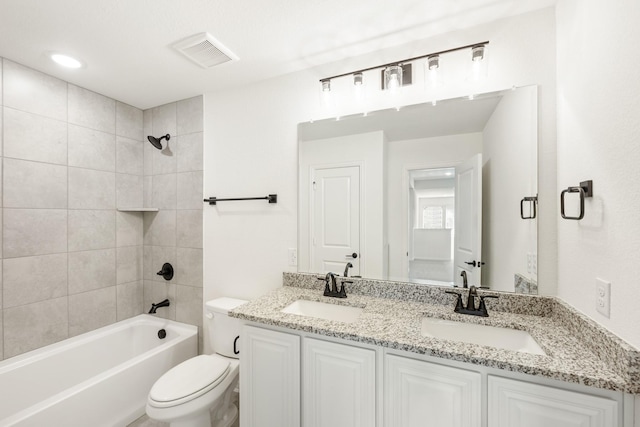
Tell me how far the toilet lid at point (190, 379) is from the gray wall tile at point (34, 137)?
1.75m

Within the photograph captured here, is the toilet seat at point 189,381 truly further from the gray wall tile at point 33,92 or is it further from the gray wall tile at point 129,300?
the gray wall tile at point 33,92

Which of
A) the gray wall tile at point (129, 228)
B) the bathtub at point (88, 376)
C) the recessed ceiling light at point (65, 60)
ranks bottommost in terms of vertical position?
the bathtub at point (88, 376)

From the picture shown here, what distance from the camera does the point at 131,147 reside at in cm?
247

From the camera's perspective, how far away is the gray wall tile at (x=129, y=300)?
2.36 m

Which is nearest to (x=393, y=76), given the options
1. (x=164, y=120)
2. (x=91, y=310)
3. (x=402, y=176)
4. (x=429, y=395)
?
(x=402, y=176)

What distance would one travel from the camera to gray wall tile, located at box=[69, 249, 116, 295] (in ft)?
6.72

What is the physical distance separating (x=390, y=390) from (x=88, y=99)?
9.59ft

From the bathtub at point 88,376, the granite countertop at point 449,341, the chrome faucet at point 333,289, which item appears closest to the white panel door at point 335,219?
the chrome faucet at point 333,289

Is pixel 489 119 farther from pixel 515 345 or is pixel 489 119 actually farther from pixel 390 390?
pixel 390 390

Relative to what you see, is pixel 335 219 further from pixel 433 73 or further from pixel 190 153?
pixel 190 153

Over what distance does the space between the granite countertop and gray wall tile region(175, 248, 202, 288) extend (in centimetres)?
91

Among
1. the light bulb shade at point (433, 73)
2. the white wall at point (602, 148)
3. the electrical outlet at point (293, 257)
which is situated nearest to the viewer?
the white wall at point (602, 148)

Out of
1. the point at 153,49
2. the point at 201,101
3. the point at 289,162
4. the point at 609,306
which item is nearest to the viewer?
the point at 609,306

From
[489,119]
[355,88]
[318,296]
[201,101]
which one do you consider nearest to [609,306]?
[489,119]
